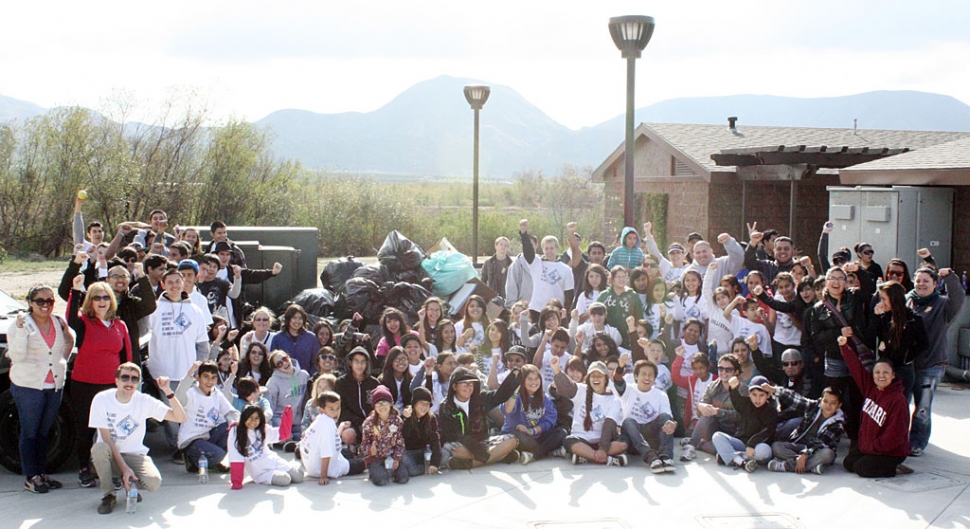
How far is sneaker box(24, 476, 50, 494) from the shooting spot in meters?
6.26

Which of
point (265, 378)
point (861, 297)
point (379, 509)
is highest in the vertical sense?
point (861, 297)

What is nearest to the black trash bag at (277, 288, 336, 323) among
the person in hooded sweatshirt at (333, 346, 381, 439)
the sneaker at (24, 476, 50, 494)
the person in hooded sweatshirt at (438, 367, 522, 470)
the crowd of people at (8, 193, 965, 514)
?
the crowd of people at (8, 193, 965, 514)

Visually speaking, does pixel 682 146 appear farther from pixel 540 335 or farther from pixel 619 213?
pixel 540 335

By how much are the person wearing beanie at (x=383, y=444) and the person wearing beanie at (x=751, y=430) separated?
255 centimetres

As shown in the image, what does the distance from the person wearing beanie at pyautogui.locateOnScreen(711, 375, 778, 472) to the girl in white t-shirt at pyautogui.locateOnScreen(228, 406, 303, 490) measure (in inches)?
132

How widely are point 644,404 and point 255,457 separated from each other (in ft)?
10.3

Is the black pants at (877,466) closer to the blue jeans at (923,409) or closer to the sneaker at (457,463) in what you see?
the blue jeans at (923,409)

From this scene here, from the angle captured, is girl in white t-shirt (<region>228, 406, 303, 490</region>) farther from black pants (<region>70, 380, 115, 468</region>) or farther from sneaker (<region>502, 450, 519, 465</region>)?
sneaker (<region>502, 450, 519, 465</region>)

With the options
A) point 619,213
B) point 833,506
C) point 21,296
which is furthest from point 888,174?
point 21,296

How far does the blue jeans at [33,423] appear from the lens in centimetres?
630

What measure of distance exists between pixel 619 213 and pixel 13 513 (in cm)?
1665

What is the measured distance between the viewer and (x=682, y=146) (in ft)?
59.6

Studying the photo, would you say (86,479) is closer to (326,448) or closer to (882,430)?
(326,448)

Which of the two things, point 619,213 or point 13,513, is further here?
point 619,213
